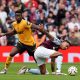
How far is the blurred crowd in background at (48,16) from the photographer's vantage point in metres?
23.4

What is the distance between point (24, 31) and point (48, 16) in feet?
25.2

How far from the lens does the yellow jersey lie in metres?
16.6

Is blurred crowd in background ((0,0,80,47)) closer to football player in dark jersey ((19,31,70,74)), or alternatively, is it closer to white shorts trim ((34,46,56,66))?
football player in dark jersey ((19,31,70,74))

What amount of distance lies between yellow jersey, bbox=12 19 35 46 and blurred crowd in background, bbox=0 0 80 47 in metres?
6.21

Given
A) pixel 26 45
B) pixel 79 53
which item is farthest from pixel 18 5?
pixel 26 45

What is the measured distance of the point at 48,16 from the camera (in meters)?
24.4

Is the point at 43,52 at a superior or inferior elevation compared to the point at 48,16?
inferior

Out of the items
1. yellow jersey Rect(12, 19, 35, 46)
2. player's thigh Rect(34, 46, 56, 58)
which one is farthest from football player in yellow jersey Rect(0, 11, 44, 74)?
player's thigh Rect(34, 46, 56, 58)

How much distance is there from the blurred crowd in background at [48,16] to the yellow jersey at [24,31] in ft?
20.4

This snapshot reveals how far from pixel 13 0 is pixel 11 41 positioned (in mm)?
2591

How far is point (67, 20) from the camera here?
2455cm

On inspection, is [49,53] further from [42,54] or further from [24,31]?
[24,31]

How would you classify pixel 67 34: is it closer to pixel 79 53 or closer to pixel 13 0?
pixel 79 53

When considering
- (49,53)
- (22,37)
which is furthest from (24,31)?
(49,53)
